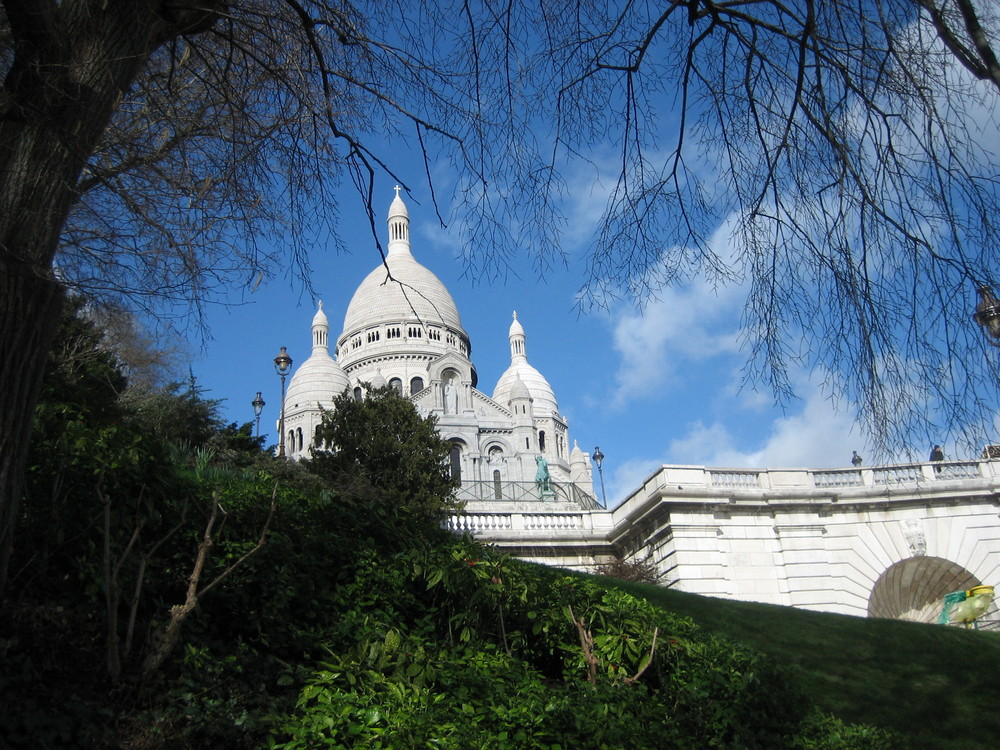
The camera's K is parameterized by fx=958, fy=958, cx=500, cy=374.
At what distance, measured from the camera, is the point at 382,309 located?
252ft

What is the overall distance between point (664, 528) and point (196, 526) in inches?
605

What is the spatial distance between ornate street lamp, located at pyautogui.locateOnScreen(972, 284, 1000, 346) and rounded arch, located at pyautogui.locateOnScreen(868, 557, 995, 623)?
1829 cm

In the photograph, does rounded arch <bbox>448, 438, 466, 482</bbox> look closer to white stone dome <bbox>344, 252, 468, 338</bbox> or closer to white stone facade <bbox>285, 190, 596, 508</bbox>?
white stone facade <bbox>285, 190, 596, 508</bbox>

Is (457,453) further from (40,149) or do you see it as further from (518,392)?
(40,149)

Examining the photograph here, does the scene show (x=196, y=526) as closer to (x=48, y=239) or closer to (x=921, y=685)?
(x=48, y=239)

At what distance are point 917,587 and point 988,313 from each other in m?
19.6

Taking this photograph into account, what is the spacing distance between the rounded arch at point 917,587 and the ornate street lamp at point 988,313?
18.3m

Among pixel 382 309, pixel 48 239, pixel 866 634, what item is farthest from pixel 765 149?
pixel 382 309

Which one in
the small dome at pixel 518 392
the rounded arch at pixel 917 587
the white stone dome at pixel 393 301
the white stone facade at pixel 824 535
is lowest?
the rounded arch at pixel 917 587

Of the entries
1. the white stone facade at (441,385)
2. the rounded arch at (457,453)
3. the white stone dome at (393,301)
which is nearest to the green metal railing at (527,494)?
the white stone facade at (441,385)

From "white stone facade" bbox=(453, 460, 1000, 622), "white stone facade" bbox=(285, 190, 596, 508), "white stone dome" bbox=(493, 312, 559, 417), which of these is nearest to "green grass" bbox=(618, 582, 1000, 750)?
"white stone facade" bbox=(453, 460, 1000, 622)

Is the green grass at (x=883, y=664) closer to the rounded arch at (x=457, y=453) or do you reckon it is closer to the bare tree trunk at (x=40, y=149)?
the bare tree trunk at (x=40, y=149)

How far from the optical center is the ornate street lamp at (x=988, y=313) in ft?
14.0

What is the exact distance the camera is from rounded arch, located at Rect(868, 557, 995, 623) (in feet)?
69.6
